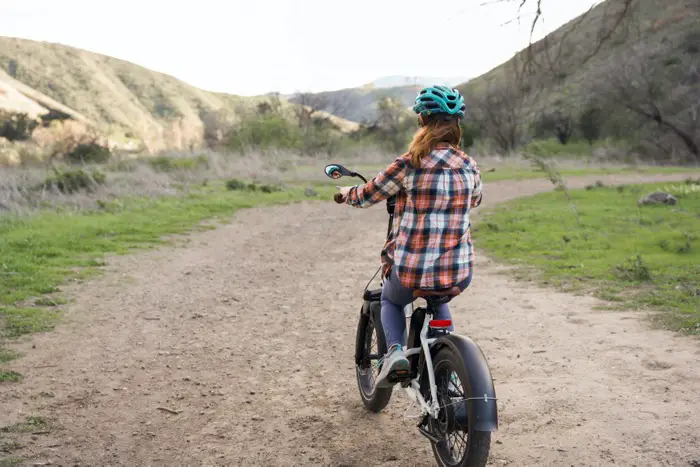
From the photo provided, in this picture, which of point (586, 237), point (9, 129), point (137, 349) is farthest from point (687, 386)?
point (9, 129)

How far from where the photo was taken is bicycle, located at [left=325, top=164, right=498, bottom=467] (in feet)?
10.5

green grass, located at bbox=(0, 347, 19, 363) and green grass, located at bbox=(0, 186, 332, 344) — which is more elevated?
green grass, located at bbox=(0, 186, 332, 344)

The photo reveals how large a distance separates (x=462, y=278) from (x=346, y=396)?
1.83 m

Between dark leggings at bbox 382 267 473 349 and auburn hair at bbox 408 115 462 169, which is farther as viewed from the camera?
dark leggings at bbox 382 267 473 349

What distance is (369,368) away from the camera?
4.71 m

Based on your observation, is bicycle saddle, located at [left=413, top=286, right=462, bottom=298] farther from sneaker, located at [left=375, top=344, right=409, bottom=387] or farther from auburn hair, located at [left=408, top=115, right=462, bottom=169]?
auburn hair, located at [left=408, top=115, right=462, bottom=169]

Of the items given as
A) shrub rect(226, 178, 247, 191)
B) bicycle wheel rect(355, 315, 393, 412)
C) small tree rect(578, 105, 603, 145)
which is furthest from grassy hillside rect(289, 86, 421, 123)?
bicycle wheel rect(355, 315, 393, 412)

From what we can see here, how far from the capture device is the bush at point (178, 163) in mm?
25406

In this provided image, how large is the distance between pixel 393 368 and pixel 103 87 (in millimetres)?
114908

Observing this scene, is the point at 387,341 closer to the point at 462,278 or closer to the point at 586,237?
the point at 462,278

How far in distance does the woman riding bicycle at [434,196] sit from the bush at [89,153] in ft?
88.0

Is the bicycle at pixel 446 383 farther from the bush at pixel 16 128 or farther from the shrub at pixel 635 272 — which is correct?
the bush at pixel 16 128

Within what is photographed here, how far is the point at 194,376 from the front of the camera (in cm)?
544

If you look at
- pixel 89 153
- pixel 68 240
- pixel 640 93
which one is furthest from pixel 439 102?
pixel 640 93
